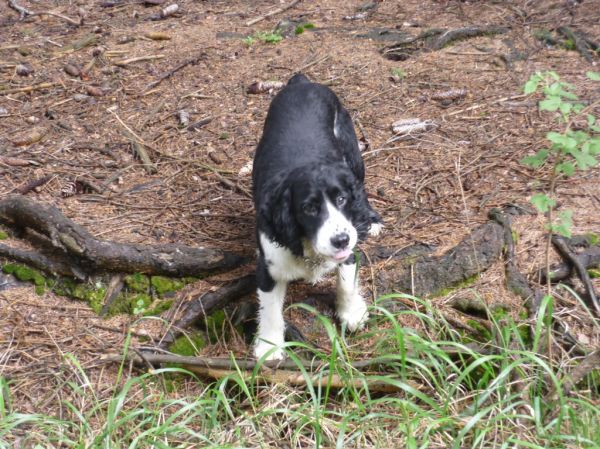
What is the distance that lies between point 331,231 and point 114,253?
1652 millimetres

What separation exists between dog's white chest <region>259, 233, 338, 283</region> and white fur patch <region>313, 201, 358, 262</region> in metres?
0.40

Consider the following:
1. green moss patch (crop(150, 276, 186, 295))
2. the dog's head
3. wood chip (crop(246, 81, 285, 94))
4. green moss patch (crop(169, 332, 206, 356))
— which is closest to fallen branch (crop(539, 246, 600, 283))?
the dog's head

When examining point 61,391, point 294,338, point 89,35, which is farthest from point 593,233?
point 89,35

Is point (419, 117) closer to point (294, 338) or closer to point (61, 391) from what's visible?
point (294, 338)

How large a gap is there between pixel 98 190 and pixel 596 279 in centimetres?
369

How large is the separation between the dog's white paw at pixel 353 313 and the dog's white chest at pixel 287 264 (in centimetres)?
32

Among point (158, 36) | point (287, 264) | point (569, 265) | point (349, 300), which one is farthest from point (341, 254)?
point (158, 36)

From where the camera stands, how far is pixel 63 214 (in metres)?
4.87

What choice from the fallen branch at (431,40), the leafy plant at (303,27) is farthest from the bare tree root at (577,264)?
the leafy plant at (303,27)

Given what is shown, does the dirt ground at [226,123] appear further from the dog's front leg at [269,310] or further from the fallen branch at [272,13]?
the dog's front leg at [269,310]

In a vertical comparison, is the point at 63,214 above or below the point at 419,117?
above

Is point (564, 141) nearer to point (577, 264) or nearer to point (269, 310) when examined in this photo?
point (577, 264)

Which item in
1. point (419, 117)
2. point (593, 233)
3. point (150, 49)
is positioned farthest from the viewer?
point (150, 49)

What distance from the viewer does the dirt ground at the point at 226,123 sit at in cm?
454
